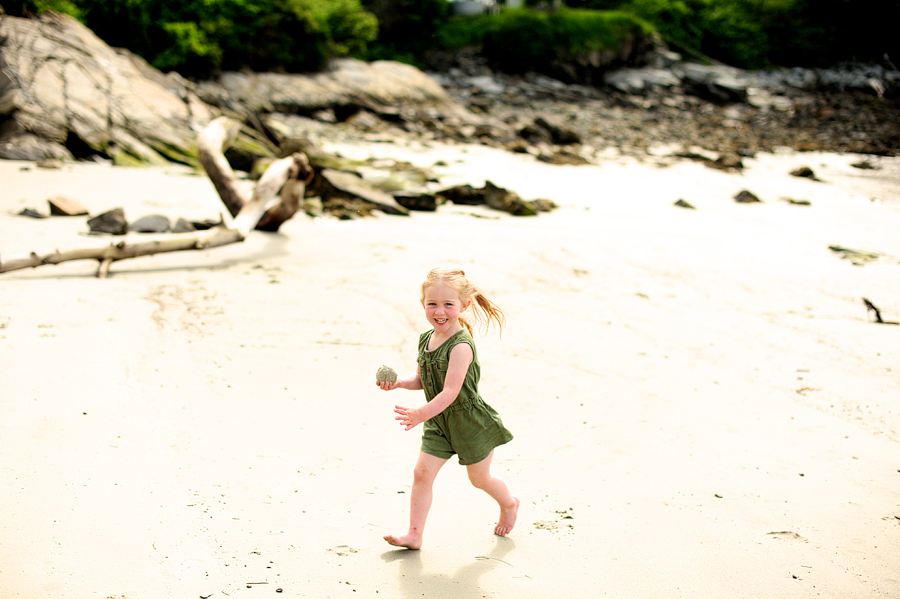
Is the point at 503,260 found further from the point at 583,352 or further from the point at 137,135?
the point at 137,135

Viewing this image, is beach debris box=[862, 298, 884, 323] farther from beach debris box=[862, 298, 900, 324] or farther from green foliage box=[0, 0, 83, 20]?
green foliage box=[0, 0, 83, 20]

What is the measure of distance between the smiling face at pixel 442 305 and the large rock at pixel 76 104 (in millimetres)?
9018

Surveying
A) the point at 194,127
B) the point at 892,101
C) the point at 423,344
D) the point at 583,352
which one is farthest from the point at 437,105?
the point at 423,344

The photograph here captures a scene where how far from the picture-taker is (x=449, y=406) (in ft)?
8.85

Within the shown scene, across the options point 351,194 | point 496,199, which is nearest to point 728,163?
point 496,199

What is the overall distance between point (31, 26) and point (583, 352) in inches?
→ 441

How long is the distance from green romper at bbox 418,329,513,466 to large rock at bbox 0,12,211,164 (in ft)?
29.7

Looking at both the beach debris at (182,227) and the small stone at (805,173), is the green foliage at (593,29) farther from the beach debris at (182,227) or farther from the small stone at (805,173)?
the beach debris at (182,227)

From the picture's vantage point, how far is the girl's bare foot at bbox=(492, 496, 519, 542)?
2.83 m

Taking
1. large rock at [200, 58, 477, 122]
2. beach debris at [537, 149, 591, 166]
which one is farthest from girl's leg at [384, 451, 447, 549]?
large rock at [200, 58, 477, 122]

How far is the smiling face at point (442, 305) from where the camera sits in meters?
2.65

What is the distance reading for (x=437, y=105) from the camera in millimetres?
23766

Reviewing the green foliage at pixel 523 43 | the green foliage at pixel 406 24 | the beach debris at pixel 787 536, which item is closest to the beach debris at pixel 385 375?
the beach debris at pixel 787 536

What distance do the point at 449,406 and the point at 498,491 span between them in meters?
0.39
